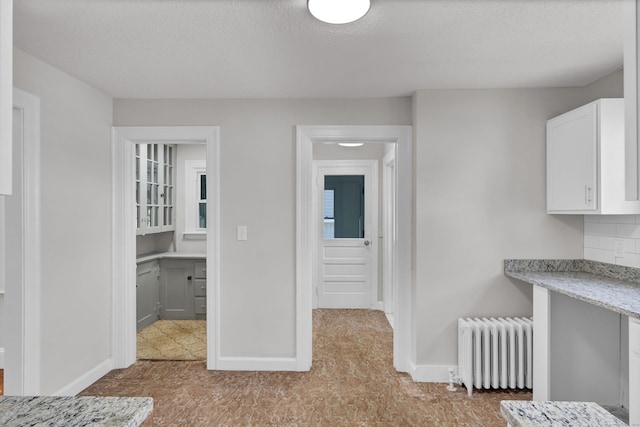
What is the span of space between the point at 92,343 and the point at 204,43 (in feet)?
8.09

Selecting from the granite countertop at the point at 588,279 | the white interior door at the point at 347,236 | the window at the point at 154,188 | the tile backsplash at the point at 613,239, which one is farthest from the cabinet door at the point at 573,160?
the window at the point at 154,188

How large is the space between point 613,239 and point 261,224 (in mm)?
2653

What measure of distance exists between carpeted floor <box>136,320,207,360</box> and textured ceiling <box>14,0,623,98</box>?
238cm

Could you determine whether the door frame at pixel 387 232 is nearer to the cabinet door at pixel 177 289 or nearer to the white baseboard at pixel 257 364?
the white baseboard at pixel 257 364

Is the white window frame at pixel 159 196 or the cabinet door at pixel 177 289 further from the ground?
the white window frame at pixel 159 196

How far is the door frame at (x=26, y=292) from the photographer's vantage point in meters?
2.47

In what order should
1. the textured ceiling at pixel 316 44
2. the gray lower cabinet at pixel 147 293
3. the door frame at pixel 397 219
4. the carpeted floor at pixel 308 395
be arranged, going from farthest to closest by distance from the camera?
the gray lower cabinet at pixel 147 293 → the door frame at pixel 397 219 → the carpeted floor at pixel 308 395 → the textured ceiling at pixel 316 44

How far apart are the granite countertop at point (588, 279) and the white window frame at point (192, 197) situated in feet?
12.9

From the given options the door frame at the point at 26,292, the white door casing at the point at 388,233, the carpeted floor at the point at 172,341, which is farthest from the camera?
the white door casing at the point at 388,233

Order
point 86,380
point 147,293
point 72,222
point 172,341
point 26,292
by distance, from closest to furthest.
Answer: point 26,292
point 72,222
point 86,380
point 172,341
point 147,293

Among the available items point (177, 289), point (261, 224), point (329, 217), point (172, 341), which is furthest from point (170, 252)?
point (261, 224)

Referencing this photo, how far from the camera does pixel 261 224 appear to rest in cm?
342

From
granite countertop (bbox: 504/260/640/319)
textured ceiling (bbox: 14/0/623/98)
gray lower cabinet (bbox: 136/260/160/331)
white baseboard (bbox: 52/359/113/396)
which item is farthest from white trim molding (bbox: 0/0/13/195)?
gray lower cabinet (bbox: 136/260/160/331)

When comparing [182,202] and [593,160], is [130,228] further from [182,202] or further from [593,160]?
[593,160]
